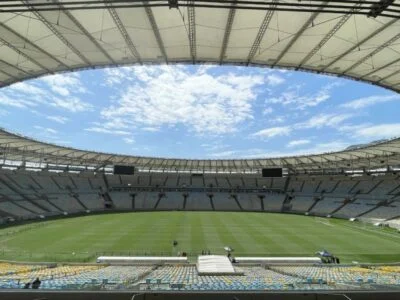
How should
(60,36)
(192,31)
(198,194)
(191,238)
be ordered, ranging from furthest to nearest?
(198,194) < (191,238) < (60,36) < (192,31)

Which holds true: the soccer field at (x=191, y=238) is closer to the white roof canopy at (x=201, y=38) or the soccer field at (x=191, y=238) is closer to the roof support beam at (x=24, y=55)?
the roof support beam at (x=24, y=55)

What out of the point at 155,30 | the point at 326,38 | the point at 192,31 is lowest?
the point at 326,38

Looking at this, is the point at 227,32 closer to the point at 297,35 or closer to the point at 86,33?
the point at 297,35

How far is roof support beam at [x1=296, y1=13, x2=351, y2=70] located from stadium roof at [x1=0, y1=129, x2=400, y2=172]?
28029 mm

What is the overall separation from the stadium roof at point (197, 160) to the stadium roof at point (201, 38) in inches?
1013

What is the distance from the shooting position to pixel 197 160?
7081 centimetres

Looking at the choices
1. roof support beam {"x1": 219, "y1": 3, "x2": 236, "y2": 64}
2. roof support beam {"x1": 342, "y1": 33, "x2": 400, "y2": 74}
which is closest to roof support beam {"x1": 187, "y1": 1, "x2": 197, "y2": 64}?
roof support beam {"x1": 219, "y1": 3, "x2": 236, "y2": 64}

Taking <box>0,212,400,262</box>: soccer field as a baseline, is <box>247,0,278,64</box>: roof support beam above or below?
above

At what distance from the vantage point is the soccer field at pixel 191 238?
31.8 m

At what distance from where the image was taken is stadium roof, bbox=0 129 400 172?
48125mm

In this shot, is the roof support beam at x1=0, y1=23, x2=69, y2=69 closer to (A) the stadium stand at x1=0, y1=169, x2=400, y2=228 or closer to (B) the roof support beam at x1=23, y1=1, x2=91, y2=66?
(B) the roof support beam at x1=23, y1=1, x2=91, y2=66

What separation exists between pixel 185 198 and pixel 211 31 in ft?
216

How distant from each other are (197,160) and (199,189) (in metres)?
13.9

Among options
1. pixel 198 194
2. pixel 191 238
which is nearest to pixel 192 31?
pixel 191 238
